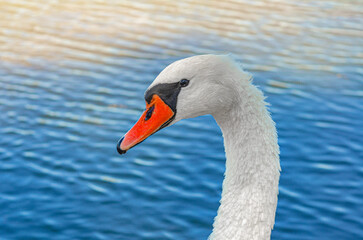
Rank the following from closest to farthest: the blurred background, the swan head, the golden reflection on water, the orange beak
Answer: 1. the swan head
2. the orange beak
3. the blurred background
4. the golden reflection on water

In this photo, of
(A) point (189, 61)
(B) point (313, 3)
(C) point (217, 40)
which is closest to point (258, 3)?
(B) point (313, 3)

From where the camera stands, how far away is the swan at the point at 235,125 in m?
4.82

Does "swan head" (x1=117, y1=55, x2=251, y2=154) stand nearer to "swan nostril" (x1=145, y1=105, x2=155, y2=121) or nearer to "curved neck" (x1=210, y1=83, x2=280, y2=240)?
"swan nostril" (x1=145, y1=105, x2=155, y2=121)

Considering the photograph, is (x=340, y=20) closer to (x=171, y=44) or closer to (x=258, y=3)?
(x=258, y=3)

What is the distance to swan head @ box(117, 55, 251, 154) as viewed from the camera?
4.81m

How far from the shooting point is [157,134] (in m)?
10.7

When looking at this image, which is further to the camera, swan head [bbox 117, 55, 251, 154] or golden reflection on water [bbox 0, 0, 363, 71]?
golden reflection on water [bbox 0, 0, 363, 71]

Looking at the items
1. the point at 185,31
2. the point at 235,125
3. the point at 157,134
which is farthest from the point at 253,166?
the point at 185,31

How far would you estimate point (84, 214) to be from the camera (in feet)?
28.8

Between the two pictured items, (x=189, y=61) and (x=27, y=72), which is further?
(x=27, y=72)

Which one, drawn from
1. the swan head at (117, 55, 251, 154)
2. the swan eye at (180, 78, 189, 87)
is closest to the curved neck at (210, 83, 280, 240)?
the swan head at (117, 55, 251, 154)

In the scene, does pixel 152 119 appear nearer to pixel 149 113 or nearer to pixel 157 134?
pixel 149 113

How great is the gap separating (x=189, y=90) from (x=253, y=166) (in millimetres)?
730

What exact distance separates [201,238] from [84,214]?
63.0 inches
